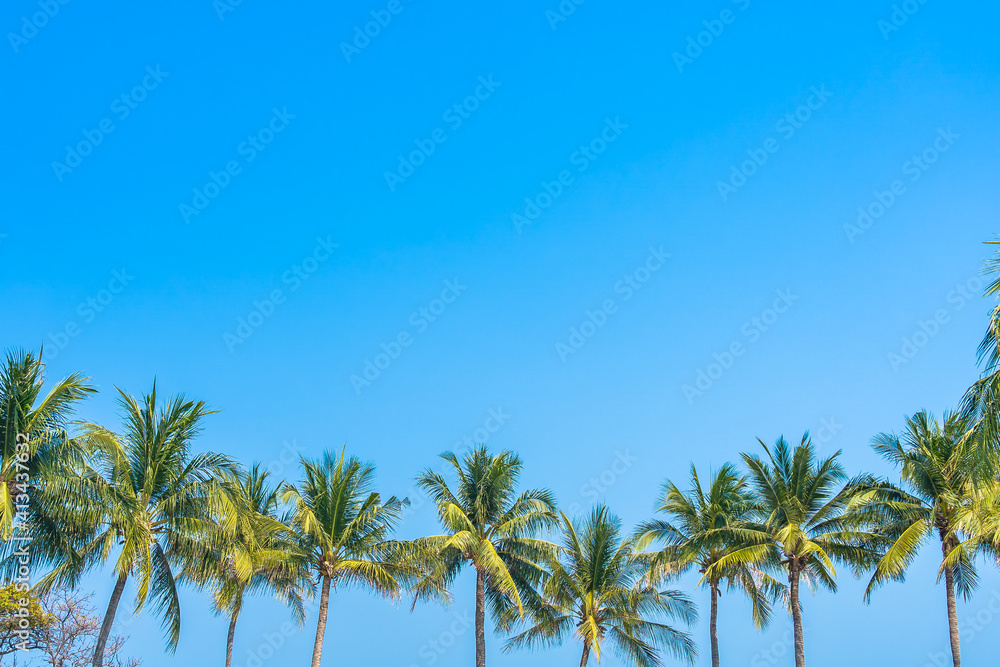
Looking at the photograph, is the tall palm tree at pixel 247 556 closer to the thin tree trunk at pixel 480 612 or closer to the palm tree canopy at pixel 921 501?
the thin tree trunk at pixel 480 612

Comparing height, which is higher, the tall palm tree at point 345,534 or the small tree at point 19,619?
the tall palm tree at point 345,534

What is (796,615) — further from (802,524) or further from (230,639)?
(230,639)

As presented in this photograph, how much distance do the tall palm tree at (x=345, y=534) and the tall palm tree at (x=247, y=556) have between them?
0.85 m

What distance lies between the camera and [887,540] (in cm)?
3152

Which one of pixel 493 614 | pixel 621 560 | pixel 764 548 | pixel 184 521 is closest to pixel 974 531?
pixel 764 548

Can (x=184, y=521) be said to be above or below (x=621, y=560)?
below

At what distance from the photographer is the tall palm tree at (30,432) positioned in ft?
67.7

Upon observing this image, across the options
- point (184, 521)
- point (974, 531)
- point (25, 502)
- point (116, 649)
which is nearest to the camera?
point (25, 502)

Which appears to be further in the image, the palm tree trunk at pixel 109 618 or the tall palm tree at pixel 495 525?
the tall palm tree at pixel 495 525

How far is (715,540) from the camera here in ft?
109

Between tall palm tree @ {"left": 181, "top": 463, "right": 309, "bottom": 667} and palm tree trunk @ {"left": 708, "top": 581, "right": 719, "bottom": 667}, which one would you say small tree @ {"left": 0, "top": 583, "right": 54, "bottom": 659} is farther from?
palm tree trunk @ {"left": 708, "top": 581, "right": 719, "bottom": 667}

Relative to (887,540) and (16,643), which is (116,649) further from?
(887,540)

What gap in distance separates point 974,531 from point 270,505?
77.9 ft

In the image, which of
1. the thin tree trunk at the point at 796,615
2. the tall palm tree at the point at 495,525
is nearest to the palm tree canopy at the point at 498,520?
the tall palm tree at the point at 495,525
